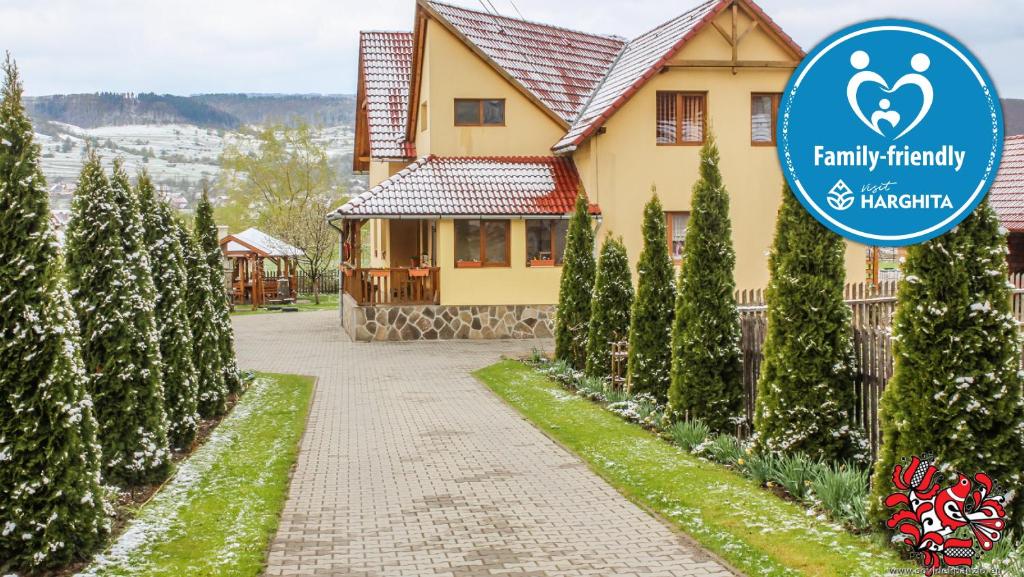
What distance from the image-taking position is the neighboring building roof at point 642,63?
2539 cm

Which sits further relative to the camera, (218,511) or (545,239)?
(545,239)

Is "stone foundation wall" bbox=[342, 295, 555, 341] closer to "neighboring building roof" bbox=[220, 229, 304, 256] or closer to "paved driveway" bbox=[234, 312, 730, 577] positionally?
"paved driveway" bbox=[234, 312, 730, 577]

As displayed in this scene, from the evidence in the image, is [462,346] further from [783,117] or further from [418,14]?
[783,117]

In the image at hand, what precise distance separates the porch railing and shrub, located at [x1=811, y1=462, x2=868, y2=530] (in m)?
17.6

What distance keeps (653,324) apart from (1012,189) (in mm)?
21331

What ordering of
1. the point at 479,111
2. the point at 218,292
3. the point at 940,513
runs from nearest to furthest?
the point at 940,513
the point at 218,292
the point at 479,111

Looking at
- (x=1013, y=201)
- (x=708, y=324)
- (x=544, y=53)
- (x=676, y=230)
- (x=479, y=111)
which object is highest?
(x=544, y=53)

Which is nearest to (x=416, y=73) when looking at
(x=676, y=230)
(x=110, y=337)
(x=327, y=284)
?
(x=676, y=230)

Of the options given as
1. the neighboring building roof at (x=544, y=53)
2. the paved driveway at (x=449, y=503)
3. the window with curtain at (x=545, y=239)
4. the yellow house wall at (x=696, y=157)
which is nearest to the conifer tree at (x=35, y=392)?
the paved driveway at (x=449, y=503)

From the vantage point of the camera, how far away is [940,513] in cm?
755

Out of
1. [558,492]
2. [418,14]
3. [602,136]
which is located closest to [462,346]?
[602,136]

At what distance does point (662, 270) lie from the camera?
50.0ft

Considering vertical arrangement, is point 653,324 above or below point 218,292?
below

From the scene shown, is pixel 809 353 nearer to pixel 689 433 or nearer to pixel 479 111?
pixel 689 433
